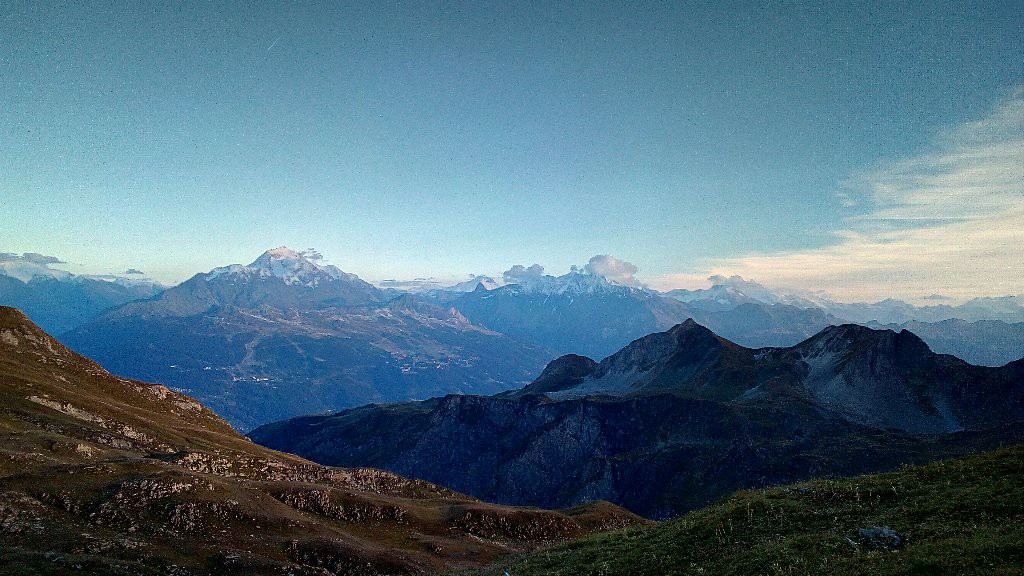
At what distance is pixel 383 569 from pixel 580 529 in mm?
44904

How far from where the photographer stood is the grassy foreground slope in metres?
21.1

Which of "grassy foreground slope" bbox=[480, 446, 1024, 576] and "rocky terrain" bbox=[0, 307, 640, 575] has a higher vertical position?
"grassy foreground slope" bbox=[480, 446, 1024, 576]

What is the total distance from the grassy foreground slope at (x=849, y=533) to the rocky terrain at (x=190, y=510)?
33.1m

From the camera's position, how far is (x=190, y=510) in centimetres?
5912

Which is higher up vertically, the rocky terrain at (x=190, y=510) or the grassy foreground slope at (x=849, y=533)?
the grassy foreground slope at (x=849, y=533)

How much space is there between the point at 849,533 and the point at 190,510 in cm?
6388

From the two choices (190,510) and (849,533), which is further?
(190,510)

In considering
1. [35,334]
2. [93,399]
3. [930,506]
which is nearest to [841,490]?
[930,506]

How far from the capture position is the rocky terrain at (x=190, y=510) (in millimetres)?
48375

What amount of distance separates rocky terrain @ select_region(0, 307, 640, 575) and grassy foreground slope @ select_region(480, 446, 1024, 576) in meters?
33.1

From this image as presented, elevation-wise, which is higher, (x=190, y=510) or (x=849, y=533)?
(x=849, y=533)

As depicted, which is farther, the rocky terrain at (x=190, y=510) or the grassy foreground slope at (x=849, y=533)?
the rocky terrain at (x=190, y=510)

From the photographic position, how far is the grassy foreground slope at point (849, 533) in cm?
2114

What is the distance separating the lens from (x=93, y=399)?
107438mm
